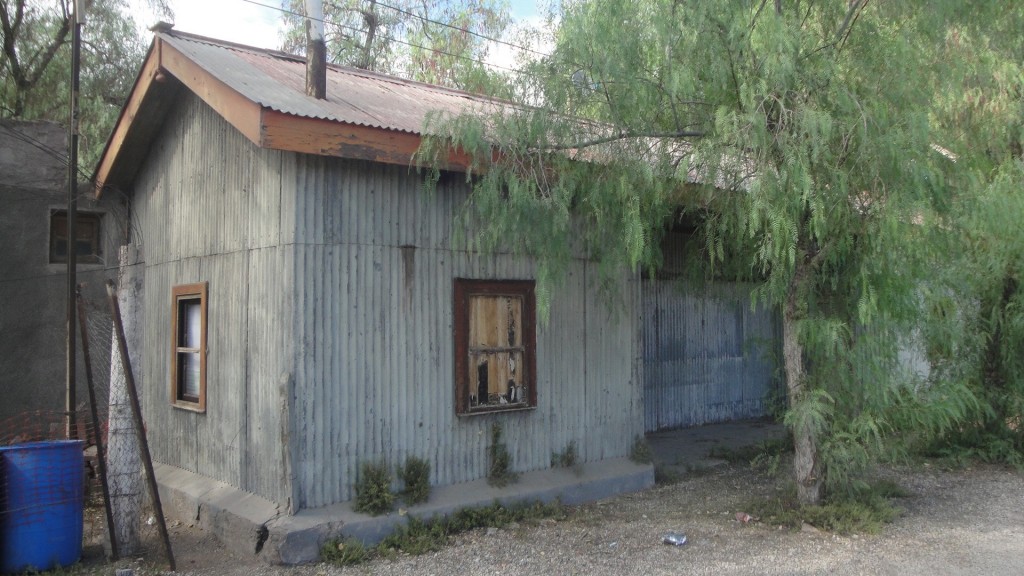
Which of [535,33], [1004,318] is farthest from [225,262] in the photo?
[1004,318]

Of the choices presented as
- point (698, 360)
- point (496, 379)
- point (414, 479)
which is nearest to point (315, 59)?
point (496, 379)

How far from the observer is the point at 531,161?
6547 mm

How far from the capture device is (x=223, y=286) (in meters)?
7.40

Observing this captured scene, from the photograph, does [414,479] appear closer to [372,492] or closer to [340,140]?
[372,492]

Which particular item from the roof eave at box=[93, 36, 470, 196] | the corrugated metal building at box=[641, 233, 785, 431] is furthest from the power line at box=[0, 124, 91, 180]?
the corrugated metal building at box=[641, 233, 785, 431]

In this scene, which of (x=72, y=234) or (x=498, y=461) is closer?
(x=498, y=461)

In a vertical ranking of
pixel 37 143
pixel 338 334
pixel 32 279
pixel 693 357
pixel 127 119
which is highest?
pixel 37 143

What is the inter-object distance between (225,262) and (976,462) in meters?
9.14

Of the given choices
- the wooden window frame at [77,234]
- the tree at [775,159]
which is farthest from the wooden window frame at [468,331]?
the wooden window frame at [77,234]

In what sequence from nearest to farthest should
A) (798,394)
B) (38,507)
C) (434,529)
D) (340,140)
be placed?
(38,507) < (340,140) < (434,529) < (798,394)

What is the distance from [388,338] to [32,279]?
218 inches

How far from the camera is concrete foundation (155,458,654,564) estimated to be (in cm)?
606

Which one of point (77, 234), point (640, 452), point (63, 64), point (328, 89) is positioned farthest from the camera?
point (63, 64)

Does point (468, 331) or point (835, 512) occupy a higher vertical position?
point (468, 331)
